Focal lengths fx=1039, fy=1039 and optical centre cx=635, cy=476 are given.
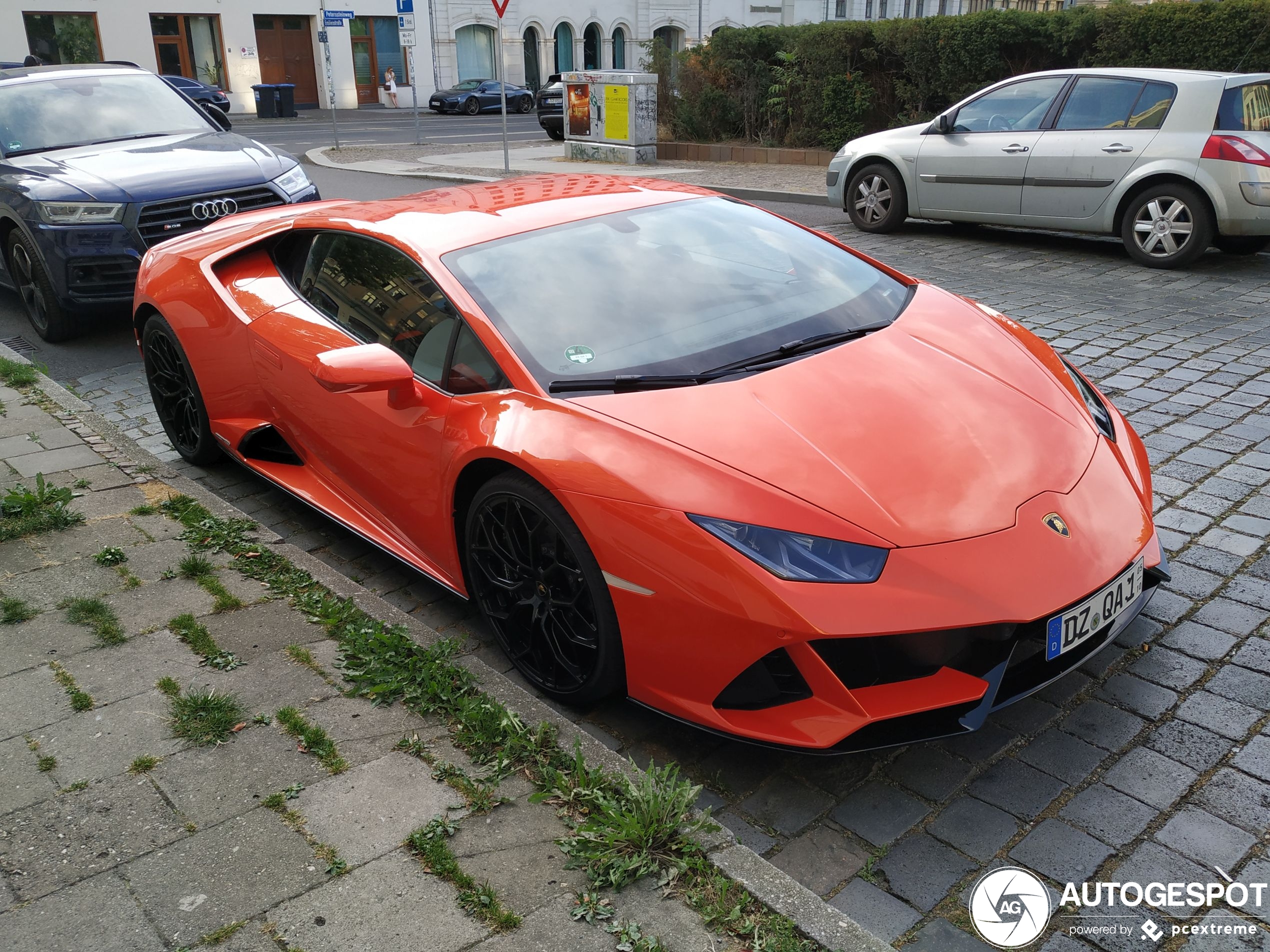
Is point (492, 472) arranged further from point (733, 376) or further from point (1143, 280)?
point (1143, 280)

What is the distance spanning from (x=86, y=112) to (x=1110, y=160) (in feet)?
26.1

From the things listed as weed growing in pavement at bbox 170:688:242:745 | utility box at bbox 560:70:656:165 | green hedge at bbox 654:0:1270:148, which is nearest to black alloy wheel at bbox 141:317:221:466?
weed growing in pavement at bbox 170:688:242:745

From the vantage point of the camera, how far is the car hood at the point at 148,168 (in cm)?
693

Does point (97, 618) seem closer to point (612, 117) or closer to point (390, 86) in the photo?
point (612, 117)

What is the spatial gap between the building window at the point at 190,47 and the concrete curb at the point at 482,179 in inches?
816

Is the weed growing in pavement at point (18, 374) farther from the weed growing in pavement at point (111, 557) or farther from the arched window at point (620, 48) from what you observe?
the arched window at point (620, 48)

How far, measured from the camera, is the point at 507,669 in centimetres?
329

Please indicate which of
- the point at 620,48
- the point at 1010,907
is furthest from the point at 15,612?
the point at 620,48

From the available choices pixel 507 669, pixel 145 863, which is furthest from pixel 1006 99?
pixel 145 863

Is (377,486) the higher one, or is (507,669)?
(377,486)

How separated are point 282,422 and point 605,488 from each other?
2.04 metres

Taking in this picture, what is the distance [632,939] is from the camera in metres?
2.06

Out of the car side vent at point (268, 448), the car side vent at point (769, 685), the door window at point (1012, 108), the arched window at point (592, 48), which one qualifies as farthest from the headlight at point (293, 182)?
the arched window at point (592, 48)

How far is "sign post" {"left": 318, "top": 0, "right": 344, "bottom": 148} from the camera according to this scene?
78.1ft
